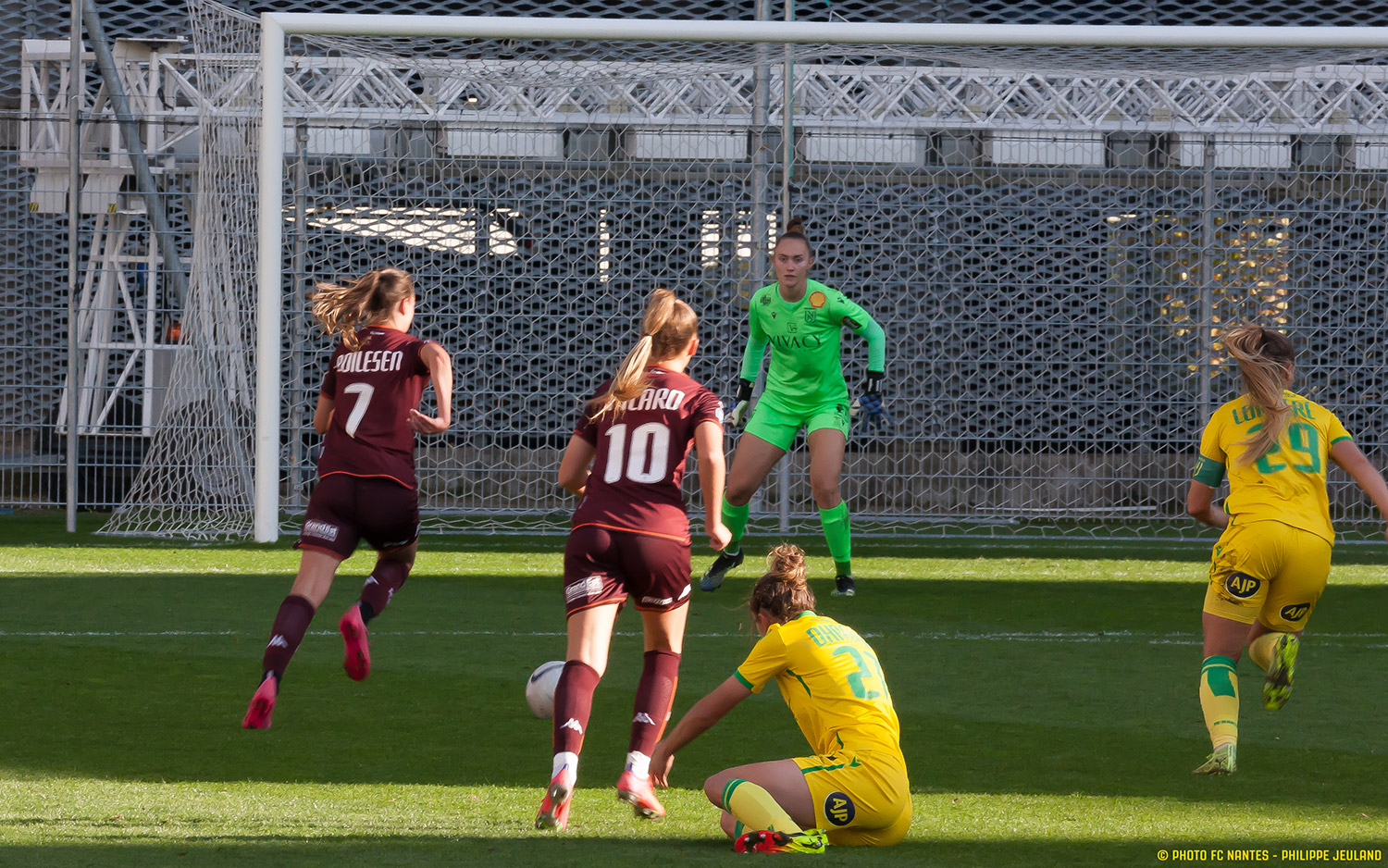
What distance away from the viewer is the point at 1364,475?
15.2ft

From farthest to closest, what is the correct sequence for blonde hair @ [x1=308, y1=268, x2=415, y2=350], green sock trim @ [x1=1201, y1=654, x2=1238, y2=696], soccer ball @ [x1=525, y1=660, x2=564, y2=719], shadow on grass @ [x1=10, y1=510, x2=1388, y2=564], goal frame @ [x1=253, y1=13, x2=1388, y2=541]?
shadow on grass @ [x1=10, y1=510, x2=1388, y2=564]
goal frame @ [x1=253, y1=13, x2=1388, y2=541]
blonde hair @ [x1=308, y1=268, x2=415, y2=350]
green sock trim @ [x1=1201, y1=654, x2=1238, y2=696]
soccer ball @ [x1=525, y1=660, x2=564, y2=719]

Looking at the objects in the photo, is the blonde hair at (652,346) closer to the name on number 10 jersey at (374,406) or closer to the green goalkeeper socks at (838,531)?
the name on number 10 jersey at (374,406)

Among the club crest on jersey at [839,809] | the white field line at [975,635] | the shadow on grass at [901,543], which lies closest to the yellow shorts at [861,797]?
the club crest on jersey at [839,809]

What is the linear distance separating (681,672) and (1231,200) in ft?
29.0

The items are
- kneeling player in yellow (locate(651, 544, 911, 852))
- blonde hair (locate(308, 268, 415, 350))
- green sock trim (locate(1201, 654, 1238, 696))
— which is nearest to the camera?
kneeling player in yellow (locate(651, 544, 911, 852))

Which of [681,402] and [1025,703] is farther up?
[681,402]

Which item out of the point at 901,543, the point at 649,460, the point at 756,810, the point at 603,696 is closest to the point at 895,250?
the point at 901,543

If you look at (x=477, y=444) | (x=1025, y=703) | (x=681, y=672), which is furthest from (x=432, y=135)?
(x=1025, y=703)

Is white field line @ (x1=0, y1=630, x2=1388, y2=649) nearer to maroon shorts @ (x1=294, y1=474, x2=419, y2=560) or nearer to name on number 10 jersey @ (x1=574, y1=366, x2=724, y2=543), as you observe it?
maroon shorts @ (x1=294, y1=474, x2=419, y2=560)

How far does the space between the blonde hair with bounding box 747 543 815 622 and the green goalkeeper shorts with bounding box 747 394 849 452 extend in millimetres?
4142

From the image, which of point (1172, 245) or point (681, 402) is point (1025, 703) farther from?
point (1172, 245)

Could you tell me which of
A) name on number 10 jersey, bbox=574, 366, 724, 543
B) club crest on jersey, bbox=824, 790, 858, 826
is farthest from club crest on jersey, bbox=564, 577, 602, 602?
club crest on jersey, bbox=824, 790, 858, 826

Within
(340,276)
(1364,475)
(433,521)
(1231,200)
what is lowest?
(433,521)

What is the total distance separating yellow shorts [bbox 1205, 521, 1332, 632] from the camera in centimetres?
452
